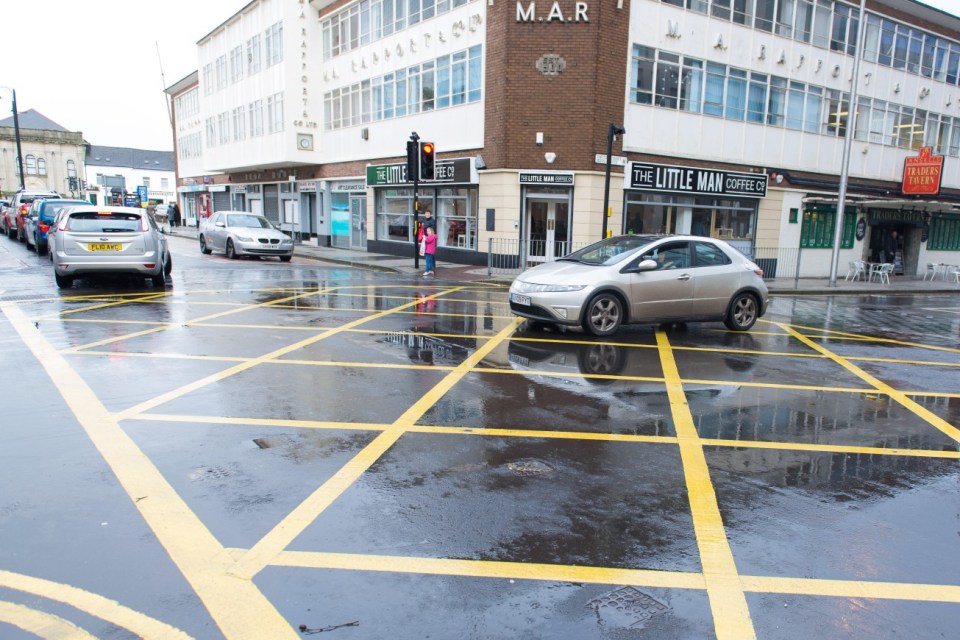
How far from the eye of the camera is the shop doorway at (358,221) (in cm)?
2890

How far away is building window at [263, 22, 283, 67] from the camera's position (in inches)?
1205

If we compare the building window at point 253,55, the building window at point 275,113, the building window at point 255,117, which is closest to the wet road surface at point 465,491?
the building window at point 275,113

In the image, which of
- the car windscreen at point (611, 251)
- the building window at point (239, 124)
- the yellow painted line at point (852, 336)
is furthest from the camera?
the building window at point (239, 124)

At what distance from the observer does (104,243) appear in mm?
12484

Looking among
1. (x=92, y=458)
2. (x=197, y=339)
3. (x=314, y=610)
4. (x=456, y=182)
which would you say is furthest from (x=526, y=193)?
(x=314, y=610)

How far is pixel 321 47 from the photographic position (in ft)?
100

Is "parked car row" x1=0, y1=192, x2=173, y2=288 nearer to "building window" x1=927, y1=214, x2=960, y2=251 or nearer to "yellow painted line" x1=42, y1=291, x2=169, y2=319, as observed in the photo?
"yellow painted line" x1=42, y1=291, x2=169, y2=319

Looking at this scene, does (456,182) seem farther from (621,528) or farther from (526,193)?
(621,528)

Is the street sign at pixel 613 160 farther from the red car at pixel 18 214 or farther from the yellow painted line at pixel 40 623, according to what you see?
the red car at pixel 18 214

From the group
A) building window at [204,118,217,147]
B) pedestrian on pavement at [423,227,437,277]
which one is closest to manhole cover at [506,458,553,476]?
pedestrian on pavement at [423,227,437,277]

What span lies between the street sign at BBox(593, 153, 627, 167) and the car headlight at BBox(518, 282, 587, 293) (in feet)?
37.8

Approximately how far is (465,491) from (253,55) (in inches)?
1362

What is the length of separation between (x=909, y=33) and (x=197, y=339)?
1240 inches

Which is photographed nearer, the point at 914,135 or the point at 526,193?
the point at 526,193
